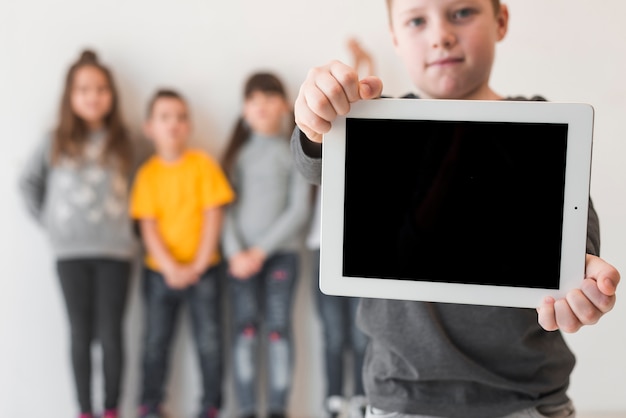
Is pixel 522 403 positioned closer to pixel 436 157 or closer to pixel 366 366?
pixel 366 366

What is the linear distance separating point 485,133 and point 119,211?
5.60 feet

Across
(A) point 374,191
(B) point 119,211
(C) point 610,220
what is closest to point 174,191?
(B) point 119,211

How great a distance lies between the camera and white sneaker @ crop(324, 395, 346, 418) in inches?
90.0

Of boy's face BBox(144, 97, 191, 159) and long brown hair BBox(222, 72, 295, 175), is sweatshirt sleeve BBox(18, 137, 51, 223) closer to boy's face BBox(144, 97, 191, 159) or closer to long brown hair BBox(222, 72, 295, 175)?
boy's face BBox(144, 97, 191, 159)

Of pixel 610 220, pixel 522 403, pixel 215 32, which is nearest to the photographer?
pixel 522 403

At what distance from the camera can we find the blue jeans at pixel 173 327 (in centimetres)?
227

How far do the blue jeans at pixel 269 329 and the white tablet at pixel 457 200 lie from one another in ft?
4.97

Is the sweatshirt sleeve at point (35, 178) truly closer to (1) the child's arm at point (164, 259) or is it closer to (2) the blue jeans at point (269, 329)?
(1) the child's arm at point (164, 259)

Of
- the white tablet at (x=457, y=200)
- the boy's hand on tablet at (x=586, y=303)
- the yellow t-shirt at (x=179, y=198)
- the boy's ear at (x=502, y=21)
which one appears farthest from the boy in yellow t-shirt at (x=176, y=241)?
the boy's hand on tablet at (x=586, y=303)

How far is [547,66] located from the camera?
7.34ft

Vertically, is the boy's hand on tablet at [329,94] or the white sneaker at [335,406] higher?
the boy's hand on tablet at [329,94]

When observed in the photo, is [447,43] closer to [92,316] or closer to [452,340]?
[452,340]

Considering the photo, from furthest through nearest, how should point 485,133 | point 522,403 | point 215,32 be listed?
point 215,32 → point 522,403 → point 485,133

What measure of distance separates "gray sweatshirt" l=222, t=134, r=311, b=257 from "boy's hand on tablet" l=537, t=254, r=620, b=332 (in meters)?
1.56
